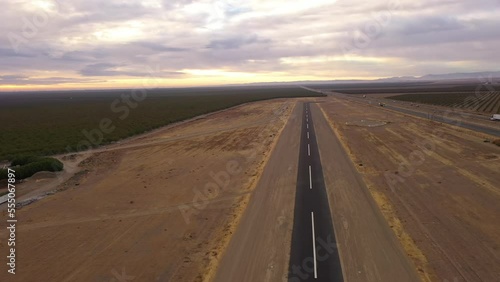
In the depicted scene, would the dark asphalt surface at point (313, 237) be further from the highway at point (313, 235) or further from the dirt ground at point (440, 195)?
the dirt ground at point (440, 195)

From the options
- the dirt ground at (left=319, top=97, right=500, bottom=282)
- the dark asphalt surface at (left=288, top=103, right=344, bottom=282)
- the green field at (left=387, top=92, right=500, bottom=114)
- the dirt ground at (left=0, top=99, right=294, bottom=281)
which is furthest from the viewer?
the green field at (left=387, top=92, right=500, bottom=114)

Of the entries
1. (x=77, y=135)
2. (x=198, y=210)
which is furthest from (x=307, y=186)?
(x=77, y=135)

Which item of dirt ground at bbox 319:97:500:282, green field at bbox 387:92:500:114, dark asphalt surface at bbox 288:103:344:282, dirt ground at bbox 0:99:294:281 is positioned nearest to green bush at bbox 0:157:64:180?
dirt ground at bbox 0:99:294:281

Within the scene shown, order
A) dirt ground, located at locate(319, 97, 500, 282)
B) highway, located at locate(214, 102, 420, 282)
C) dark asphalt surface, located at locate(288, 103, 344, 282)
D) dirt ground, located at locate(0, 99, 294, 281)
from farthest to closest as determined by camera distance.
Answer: dirt ground, located at locate(0, 99, 294, 281) → dirt ground, located at locate(319, 97, 500, 282) → highway, located at locate(214, 102, 420, 282) → dark asphalt surface, located at locate(288, 103, 344, 282)

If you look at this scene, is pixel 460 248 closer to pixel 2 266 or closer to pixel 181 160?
pixel 2 266

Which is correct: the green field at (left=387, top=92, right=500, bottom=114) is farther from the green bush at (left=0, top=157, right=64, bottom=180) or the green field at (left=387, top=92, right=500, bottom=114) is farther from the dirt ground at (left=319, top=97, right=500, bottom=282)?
the green bush at (left=0, top=157, right=64, bottom=180)

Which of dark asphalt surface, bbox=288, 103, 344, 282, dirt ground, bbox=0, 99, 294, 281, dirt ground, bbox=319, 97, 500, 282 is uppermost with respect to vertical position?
dark asphalt surface, bbox=288, 103, 344, 282
